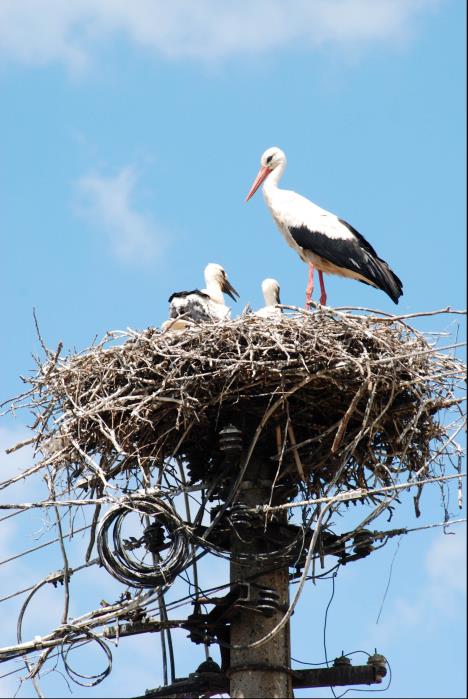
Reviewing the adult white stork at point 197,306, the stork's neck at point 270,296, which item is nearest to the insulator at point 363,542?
the adult white stork at point 197,306

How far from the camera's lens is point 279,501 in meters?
8.95

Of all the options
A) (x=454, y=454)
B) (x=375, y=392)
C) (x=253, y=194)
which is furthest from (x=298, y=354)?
(x=253, y=194)

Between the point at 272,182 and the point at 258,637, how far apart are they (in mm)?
5115

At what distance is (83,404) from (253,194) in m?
4.12

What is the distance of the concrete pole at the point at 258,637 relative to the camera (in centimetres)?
830

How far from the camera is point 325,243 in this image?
11500 mm

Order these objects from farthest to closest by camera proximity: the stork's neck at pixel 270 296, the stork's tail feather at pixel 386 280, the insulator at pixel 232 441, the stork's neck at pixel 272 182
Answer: the stork's neck at pixel 272 182 < the stork's neck at pixel 270 296 < the stork's tail feather at pixel 386 280 < the insulator at pixel 232 441

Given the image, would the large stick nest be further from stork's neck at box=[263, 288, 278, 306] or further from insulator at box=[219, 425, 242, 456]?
stork's neck at box=[263, 288, 278, 306]

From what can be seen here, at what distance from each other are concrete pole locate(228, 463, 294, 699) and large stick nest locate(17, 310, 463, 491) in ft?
0.95

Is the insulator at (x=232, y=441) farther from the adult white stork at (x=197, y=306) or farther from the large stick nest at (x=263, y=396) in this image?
the adult white stork at (x=197, y=306)

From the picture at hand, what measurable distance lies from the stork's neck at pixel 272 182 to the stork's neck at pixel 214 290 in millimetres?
879

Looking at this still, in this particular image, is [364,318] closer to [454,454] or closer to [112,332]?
[454,454]

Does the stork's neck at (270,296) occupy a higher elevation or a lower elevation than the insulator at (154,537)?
higher

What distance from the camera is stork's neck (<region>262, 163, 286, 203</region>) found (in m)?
12.3
